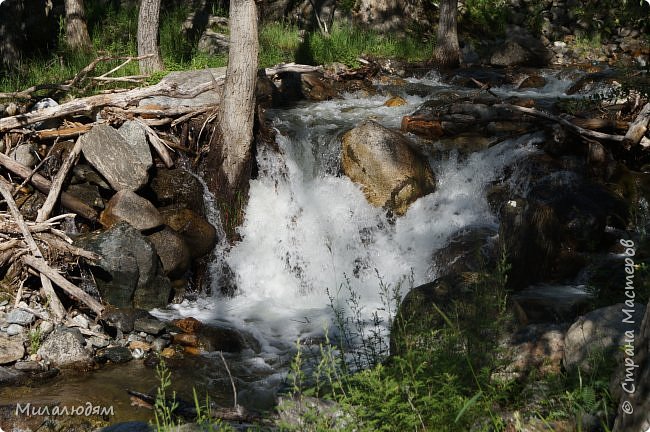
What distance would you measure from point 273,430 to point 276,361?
3.11 m

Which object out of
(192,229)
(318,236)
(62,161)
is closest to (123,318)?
(192,229)

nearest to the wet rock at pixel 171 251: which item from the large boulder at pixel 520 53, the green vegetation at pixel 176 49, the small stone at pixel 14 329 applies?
the small stone at pixel 14 329

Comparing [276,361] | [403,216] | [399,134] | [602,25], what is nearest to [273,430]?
[276,361]

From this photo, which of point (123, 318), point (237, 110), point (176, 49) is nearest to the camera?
point (123, 318)

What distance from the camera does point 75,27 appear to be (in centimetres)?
1323

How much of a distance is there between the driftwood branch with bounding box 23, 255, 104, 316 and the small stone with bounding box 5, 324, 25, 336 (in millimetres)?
605

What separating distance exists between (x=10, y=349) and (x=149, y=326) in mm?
1333

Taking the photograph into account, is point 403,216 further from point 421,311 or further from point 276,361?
point 421,311

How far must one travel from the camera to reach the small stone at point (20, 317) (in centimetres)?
670

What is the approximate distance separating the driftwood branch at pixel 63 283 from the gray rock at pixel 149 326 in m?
0.42

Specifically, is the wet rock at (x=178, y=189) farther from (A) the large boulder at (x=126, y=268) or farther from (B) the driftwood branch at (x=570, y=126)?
(B) the driftwood branch at (x=570, y=126)

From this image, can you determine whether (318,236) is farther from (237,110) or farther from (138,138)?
(138,138)

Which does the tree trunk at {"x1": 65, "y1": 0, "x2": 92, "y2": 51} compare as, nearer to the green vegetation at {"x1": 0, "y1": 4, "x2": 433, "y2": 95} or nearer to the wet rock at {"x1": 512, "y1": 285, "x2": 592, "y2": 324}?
the green vegetation at {"x1": 0, "y1": 4, "x2": 433, "y2": 95}

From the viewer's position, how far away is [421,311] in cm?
563
